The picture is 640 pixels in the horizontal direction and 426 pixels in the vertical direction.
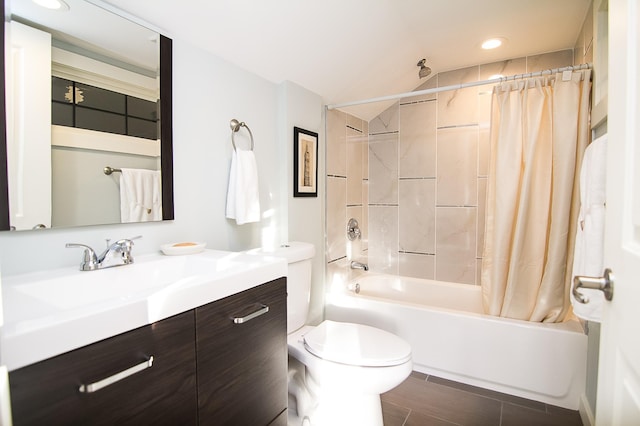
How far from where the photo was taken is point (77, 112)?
1.16 meters

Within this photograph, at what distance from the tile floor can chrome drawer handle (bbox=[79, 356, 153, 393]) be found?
1347mm

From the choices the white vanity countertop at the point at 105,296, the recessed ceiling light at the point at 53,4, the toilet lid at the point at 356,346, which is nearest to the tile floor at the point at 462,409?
the toilet lid at the point at 356,346

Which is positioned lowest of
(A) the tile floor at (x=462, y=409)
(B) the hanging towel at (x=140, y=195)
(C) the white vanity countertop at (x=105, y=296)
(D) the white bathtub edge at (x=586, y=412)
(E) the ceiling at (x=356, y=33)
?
(A) the tile floor at (x=462, y=409)

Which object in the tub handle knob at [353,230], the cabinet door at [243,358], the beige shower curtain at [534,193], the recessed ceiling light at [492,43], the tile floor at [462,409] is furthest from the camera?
the tub handle knob at [353,230]

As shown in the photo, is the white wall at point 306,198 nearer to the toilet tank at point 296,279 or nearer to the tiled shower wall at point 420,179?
the tiled shower wall at point 420,179

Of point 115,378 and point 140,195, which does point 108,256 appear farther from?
point 115,378

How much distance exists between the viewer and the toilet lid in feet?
4.76

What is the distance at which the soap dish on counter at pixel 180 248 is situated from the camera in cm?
136

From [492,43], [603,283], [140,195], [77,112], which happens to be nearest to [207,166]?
[140,195]

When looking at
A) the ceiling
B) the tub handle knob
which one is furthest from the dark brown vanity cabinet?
the tub handle knob

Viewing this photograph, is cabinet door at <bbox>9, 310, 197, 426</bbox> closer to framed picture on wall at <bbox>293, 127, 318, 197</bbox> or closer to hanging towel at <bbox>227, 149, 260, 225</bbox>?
hanging towel at <bbox>227, 149, 260, 225</bbox>

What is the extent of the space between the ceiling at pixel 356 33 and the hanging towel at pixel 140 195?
25.1 inches

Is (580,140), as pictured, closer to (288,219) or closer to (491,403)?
(491,403)

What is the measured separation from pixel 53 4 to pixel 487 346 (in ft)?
8.31
